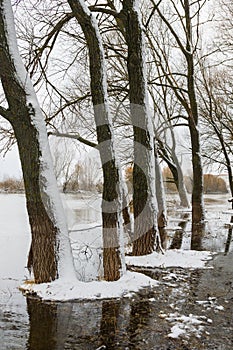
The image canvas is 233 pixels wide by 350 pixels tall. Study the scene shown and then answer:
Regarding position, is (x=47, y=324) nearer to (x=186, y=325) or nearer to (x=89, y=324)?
(x=89, y=324)

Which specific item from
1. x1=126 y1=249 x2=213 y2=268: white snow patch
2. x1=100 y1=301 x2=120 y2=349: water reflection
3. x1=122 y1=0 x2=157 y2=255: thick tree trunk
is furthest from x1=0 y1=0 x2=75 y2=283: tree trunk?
x1=122 y1=0 x2=157 y2=255: thick tree trunk

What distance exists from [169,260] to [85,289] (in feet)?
8.50

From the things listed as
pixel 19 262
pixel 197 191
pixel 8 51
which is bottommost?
pixel 19 262

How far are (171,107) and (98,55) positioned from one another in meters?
16.9

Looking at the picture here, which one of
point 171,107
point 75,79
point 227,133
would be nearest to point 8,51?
point 75,79

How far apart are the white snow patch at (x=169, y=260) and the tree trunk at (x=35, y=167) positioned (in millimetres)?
1921

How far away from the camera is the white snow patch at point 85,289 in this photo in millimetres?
5539

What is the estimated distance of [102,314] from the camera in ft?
16.0

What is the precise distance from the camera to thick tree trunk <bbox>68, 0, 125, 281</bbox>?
20.3ft

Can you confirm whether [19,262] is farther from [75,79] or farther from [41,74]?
[75,79]

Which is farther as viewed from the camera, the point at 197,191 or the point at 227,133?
the point at 227,133

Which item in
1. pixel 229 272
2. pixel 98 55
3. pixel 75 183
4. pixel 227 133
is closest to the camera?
pixel 98 55

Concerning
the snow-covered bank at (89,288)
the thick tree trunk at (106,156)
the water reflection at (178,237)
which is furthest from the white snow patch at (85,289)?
the water reflection at (178,237)

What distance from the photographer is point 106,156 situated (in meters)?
6.30
